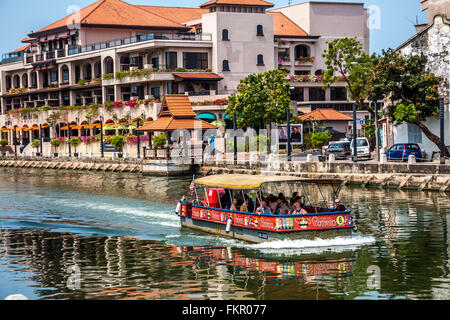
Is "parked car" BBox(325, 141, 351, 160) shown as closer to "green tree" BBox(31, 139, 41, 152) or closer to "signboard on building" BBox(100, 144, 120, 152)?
"signboard on building" BBox(100, 144, 120, 152)

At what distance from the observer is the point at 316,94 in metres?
93.6

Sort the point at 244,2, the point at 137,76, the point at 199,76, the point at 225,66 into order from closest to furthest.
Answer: the point at 199,76
the point at 137,76
the point at 225,66
the point at 244,2

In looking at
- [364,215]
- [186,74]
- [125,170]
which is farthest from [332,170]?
[186,74]

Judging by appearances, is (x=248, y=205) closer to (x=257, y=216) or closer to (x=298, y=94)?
(x=257, y=216)

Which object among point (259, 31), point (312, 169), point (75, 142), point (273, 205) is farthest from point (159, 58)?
point (273, 205)

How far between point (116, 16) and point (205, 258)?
7737cm

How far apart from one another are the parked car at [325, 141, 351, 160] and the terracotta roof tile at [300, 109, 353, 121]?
20159mm

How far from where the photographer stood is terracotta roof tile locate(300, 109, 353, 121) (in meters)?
79.2

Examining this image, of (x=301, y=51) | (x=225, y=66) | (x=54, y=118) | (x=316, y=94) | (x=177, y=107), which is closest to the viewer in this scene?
(x=177, y=107)

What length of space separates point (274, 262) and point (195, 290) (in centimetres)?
446

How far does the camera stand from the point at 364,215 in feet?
113

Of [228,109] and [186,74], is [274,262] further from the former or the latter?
[186,74]

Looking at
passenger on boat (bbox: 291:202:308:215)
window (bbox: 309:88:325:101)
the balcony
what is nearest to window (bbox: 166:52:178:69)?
the balcony
